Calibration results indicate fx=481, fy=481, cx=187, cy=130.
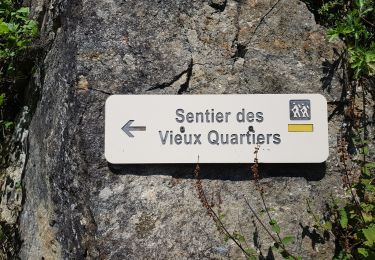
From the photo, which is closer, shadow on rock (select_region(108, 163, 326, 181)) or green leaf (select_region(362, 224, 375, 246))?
green leaf (select_region(362, 224, 375, 246))

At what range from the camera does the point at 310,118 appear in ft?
7.98

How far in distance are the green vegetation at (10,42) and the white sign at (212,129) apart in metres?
1.06

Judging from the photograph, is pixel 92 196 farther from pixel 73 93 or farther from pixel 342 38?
pixel 342 38

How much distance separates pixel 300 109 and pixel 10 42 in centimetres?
191

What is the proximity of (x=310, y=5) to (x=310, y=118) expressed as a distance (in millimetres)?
901

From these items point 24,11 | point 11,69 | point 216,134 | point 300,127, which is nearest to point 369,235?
point 300,127

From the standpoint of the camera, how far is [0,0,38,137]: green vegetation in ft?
10.0

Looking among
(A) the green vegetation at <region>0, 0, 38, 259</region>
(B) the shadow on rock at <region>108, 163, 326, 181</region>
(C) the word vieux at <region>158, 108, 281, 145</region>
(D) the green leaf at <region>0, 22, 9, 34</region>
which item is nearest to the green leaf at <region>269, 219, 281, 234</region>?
(B) the shadow on rock at <region>108, 163, 326, 181</region>

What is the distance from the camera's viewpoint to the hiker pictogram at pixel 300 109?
2428 millimetres

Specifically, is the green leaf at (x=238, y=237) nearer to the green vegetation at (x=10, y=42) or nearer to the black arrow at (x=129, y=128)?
the black arrow at (x=129, y=128)

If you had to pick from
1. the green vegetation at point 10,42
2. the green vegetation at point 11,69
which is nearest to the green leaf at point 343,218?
the green vegetation at point 11,69

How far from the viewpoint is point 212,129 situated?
7.78 ft

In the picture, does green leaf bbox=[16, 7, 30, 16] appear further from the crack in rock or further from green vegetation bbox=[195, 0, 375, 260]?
green vegetation bbox=[195, 0, 375, 260]

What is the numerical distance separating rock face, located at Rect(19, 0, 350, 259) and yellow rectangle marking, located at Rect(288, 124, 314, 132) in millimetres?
201
